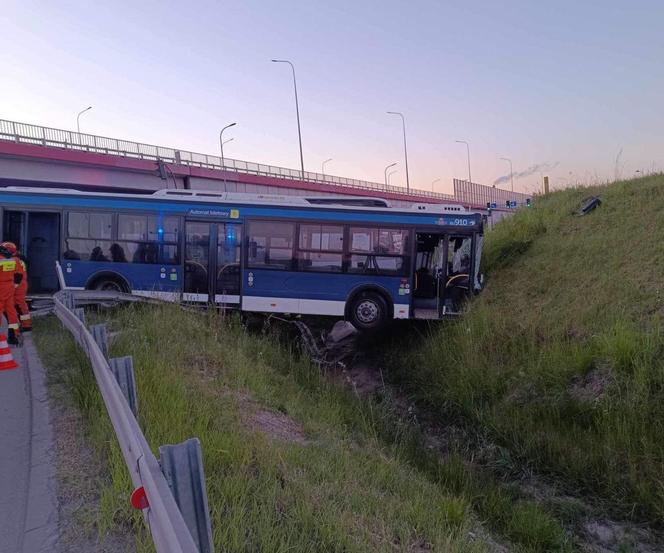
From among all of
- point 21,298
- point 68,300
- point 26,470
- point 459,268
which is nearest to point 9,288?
point 21,298

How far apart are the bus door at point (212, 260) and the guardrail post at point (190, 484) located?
34.8 feet

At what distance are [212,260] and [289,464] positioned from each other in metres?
9.25

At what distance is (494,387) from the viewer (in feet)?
29.6

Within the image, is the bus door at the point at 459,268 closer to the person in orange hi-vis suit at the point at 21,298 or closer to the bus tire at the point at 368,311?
the bus tire at the point at 368,311

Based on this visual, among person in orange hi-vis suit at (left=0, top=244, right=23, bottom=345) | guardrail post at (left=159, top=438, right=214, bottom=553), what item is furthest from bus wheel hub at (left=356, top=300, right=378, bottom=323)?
guardrail post at (left=159, top=438, right=214, bottom=553)

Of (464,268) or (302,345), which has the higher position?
(464,268)

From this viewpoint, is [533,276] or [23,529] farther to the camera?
[533,276]

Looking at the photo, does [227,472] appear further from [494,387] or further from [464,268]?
[464,268]

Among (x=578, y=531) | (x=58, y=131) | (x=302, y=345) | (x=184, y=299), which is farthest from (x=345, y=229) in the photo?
(x=58, y=131)

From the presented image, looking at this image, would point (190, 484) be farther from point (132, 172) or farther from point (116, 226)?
point (132, 172)

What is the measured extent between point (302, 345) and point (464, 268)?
13.5 feet

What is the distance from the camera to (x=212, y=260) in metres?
13.0

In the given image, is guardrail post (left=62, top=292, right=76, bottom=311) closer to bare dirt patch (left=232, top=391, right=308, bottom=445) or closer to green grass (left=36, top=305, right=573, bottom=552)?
green grass (left=36, top=305, right=573, bottom=552)

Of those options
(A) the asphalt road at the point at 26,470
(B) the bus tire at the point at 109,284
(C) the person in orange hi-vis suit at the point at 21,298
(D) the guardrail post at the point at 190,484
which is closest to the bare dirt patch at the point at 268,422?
(A) the asphalt road at the point at 26,470
